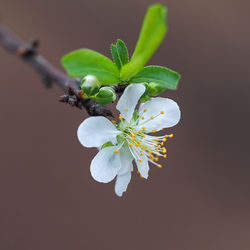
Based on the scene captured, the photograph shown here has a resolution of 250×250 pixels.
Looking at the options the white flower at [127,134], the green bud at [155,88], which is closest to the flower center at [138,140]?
the white flower at [127,134]

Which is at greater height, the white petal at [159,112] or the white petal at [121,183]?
the white petal at [159,112]

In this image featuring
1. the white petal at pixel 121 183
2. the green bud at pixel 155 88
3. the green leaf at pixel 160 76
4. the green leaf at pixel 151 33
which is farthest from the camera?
the white petal at pixel 121 183

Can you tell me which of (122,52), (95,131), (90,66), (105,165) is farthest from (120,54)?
(105,165)

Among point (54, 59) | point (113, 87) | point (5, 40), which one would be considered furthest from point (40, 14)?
point (113, 87)

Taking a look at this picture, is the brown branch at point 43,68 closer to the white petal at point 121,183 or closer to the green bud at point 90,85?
the green bud at point 90,85

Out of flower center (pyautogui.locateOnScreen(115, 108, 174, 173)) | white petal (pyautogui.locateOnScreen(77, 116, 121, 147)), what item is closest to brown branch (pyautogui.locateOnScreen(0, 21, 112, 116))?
white petal (pyautogui.locateOnScreen(77, 116, 121, 147))

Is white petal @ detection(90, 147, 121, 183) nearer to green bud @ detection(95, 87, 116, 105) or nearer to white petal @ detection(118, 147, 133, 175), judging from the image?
white petal @ detection(118, 147, 133, 175)

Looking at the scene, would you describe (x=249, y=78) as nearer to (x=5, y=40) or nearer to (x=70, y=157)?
(x=70, y=157)
